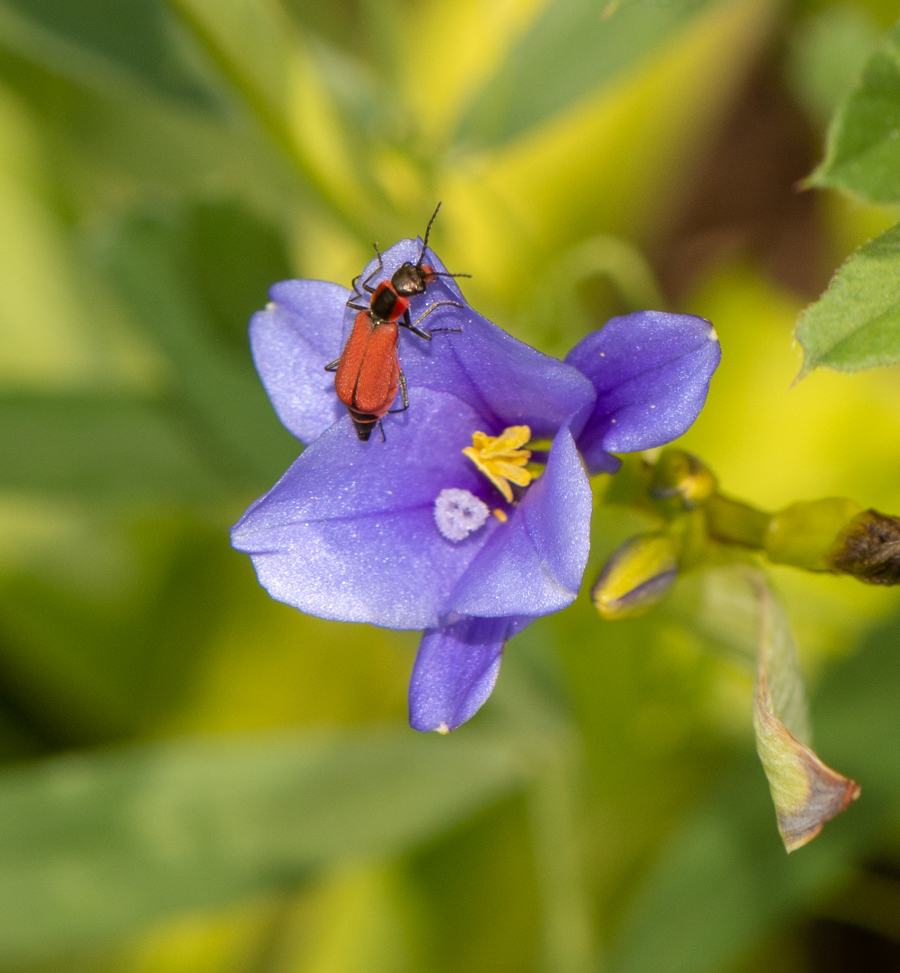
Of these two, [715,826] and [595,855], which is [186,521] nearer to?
[595,855]

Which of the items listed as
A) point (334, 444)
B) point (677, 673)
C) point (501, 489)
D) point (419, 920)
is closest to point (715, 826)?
point (677, 673)

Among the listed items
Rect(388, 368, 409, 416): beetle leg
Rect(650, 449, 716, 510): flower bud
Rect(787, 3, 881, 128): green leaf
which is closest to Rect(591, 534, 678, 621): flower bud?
Rect(650, 449, 716, 510): flower bud

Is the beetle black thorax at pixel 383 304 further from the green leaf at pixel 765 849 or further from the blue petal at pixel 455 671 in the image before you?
the green leaf at pixel 765 849

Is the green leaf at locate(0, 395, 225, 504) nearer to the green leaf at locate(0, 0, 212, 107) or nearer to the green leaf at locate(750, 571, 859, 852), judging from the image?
the green leaf at locate(0, 0, 212, 107)

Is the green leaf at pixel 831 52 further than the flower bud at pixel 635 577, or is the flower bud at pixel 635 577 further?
the green leaf at pixel 831 52

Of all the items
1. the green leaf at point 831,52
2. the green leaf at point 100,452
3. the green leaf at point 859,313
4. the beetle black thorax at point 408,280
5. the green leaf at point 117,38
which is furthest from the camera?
the green leaf at point 831,52

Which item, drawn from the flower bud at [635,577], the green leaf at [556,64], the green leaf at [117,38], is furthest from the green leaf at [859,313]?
the green leaf at [117,38]
